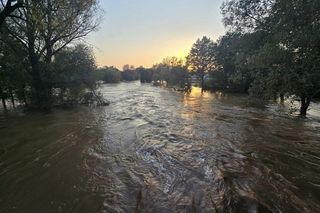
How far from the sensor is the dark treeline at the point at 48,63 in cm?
1650

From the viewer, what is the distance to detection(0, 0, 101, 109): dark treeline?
16.5 metres

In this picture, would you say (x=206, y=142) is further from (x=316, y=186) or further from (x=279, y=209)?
(x=279, y=209)

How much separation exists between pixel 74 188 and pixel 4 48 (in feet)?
52.6

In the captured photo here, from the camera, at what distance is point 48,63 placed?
1891 centimetres

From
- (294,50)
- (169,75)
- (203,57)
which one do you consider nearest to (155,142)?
(294,50)

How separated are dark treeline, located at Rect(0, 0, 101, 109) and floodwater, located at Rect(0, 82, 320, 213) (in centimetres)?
673

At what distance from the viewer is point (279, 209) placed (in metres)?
4.60

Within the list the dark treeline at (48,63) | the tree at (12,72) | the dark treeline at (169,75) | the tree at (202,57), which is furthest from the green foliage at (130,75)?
the tree at (12,72)

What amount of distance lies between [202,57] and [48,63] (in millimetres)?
35596

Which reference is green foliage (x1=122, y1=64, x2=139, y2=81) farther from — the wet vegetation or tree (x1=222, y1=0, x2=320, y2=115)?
tree (x1=222, y1=0, x2=320, y2=115)

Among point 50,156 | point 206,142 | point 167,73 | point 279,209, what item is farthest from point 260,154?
point 167,73

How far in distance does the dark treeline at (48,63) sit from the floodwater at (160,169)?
22.1 ft

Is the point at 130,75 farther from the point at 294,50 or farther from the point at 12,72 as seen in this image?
the point at 294,50

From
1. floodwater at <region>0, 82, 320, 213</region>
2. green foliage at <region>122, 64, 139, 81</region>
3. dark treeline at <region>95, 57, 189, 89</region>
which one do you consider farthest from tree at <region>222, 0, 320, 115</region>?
green foliage at <region>122, 64, 139, 81</region>
